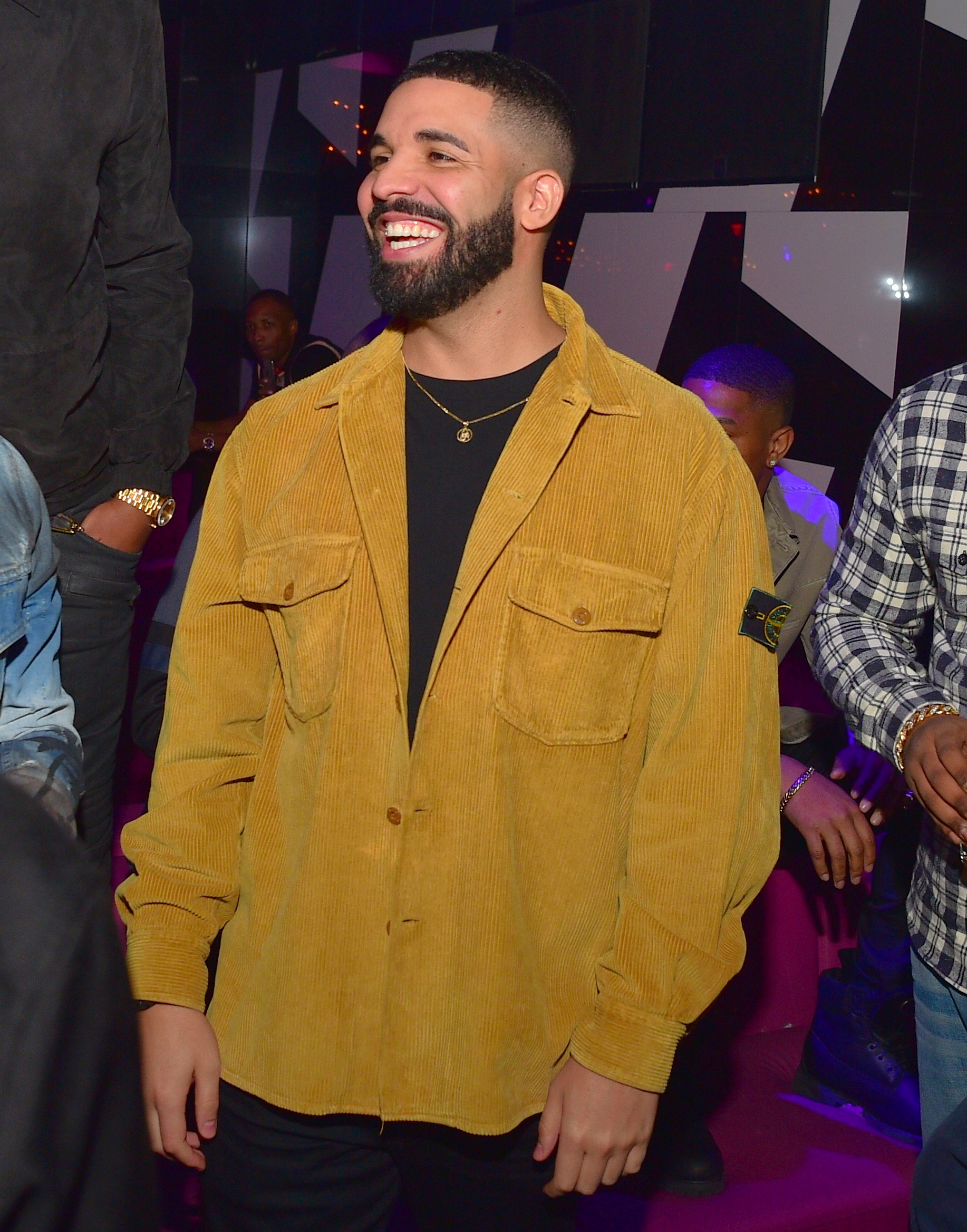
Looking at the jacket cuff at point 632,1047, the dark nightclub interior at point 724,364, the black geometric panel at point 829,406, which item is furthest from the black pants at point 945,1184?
the black geometric panel at point 829,406

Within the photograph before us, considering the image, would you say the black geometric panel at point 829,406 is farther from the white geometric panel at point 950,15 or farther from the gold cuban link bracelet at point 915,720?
the gold cuban link bracelet at point 915,720

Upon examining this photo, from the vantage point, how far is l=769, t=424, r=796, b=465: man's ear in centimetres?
353

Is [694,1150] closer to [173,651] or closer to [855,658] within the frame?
[855,658]

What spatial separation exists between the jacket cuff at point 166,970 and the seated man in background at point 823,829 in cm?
105

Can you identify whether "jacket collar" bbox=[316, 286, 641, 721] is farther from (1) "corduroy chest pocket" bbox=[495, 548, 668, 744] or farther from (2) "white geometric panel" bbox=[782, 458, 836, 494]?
(2) "white geometric panel" bbox=[782, 458, 836, 494]

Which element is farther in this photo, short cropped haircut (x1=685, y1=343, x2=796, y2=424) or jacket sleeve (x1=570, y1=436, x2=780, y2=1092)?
short cropped haircut (x1=685, y1=343, x2=796, y2=424)

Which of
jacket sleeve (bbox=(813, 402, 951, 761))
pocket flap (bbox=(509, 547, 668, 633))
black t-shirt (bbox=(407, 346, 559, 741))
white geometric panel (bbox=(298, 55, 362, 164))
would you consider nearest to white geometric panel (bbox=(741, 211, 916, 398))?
jacket sleeve (bbox=(813, 402, 951, 761))

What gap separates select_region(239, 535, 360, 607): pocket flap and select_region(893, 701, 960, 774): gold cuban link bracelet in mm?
872

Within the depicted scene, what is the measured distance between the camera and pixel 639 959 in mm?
Answer: 1603

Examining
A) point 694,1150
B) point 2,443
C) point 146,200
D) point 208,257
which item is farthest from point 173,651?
point 208,257

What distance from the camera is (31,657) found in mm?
1765

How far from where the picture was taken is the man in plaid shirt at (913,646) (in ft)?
6.51

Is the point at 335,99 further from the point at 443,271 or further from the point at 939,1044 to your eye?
the point at 939,1044

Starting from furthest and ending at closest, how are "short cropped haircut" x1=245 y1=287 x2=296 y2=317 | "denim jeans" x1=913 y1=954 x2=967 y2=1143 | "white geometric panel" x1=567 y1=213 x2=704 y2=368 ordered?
"short cropped haircut" x1=245 y1=287 x2=296 y2=317 → "white geometric panel" x1=567 y1=213 x2=704 y2=368 → "denim jeans" x1=913 y1=954 x2=967 y2=1143
